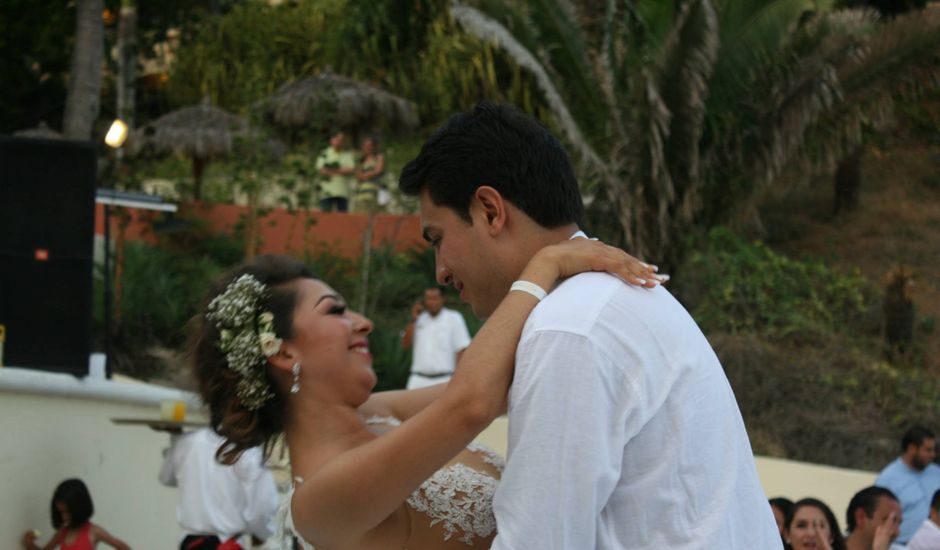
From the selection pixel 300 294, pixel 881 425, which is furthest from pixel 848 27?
pixel 300 294

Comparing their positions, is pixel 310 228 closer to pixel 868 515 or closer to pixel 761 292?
pixel 761 292

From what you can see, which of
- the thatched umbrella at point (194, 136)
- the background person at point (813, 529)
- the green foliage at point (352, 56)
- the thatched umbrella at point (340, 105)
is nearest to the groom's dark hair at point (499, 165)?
the background person at point (813, 529)

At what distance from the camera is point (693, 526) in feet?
6.86

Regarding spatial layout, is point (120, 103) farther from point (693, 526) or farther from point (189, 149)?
point (693, 526)

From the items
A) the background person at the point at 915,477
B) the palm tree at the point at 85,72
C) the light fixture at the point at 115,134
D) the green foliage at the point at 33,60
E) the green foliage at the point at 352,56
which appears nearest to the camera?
the background person at the point at 915,477

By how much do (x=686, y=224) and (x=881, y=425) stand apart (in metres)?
2.81

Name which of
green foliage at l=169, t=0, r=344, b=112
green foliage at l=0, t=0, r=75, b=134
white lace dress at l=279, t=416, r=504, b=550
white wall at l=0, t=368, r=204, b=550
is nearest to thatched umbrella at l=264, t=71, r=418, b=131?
green foliage at l=0, t=0, r=75, b=134

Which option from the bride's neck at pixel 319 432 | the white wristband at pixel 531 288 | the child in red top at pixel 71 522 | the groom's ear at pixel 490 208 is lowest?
the child in red top at pixel 71 522

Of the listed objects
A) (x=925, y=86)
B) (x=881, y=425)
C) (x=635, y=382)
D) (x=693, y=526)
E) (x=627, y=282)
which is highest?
(x=925, y=86)

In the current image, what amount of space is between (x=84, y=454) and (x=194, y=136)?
878 centimetres

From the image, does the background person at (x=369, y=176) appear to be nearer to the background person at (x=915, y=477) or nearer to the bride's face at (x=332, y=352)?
the background person at (x=915, y=477)

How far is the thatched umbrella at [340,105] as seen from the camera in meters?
15.6

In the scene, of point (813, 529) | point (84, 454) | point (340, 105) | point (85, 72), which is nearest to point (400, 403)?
point (813, 529)

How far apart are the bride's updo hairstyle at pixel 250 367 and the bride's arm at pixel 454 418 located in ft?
1.97
